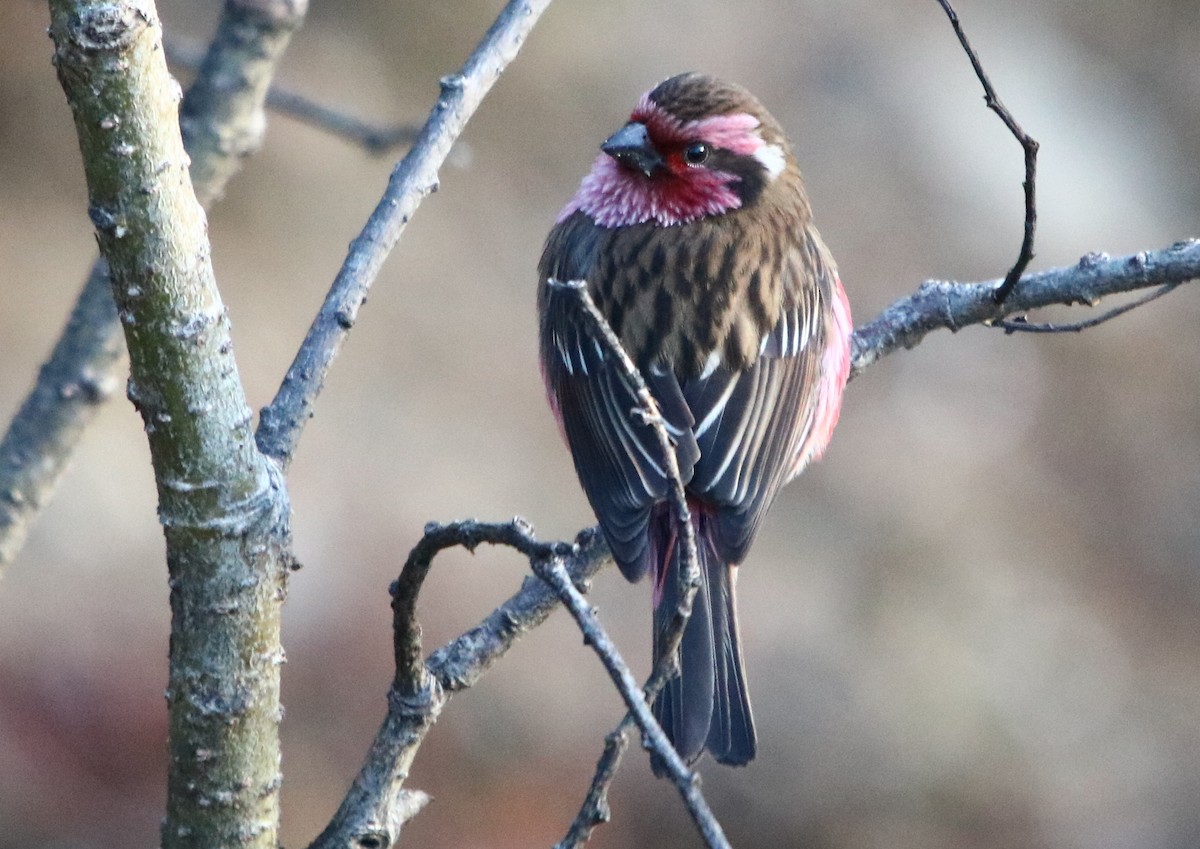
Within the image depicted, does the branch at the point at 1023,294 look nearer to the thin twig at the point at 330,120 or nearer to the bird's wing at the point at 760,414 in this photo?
the bird's wing at the point at 760,414

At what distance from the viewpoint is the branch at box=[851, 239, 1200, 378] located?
396 cm

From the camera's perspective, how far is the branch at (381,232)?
324cm

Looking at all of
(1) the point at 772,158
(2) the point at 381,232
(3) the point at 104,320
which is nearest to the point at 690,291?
(1) the point at 772,158

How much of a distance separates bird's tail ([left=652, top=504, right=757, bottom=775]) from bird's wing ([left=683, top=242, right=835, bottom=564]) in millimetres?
182

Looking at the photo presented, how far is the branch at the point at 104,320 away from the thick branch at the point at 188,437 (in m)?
1.30

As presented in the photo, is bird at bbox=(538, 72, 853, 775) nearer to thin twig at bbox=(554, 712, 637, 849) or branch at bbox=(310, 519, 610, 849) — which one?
branch at bbox=(310, 519, 610, 849)

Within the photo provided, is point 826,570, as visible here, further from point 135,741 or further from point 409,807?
point 409,807

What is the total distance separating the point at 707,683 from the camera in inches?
159

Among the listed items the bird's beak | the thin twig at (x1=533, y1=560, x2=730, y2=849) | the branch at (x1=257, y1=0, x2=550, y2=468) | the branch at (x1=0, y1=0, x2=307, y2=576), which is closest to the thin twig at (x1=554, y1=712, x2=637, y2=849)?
the thin twig at (x1=533, y1=560, x2=730, y2=849)

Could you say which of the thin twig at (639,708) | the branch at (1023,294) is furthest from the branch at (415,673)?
the branch at (1023,294)

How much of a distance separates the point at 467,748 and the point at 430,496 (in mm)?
1480

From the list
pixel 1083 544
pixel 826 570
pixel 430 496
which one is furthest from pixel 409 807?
pixel 1083 544

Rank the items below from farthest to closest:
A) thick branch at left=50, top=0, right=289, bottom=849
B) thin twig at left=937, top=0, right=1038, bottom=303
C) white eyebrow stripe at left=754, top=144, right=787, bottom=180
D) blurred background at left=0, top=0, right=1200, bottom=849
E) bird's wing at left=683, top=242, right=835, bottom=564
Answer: blurred background at left=0, top=0, right=1200, bottom=849 → white eyebrow stripe at left=754, top=144, right=787, bottom=180 → bird's wing at left=683, top=242, right=835, bottom=564 → thin twig at left=937, top=0, right=1038, bottom=303 → thick branch at left=50, top=0, right=289, bottom=849

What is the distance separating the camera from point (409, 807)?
10.9 ft
